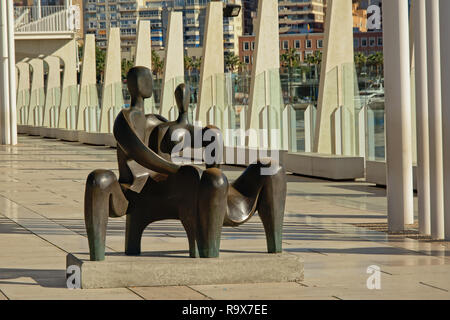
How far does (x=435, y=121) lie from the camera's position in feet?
35.3

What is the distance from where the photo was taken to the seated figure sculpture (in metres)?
7.99

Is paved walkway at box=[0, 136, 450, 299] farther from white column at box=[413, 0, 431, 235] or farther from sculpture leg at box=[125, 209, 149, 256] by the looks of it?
sculpture leg at box=[125, 209, 149, 256]

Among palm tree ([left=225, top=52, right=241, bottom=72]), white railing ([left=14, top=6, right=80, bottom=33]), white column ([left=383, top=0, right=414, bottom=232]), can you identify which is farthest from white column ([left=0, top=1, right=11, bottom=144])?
palm tree ([left=225, top=52, right=241, bottom=72])

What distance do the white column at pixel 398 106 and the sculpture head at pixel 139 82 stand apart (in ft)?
12.9

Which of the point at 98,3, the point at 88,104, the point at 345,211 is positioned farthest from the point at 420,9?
the point at 98,3

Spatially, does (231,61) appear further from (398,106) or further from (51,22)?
(398,106)

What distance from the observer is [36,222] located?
41.5 feet

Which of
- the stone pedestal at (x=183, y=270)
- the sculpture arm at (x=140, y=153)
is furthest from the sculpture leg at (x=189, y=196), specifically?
the stone pedestal at (x=183, y=270)

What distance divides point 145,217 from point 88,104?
3113cm

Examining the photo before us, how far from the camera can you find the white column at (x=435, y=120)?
10648mm

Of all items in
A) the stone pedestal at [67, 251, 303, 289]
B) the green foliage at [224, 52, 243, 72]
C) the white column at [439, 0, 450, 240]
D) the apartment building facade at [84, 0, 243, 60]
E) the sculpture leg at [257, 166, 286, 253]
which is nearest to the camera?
the stone pedestal at [67, 251, 303, 289]

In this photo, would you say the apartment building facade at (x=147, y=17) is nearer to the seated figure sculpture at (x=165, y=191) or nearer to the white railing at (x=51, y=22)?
the white railing at (x=51, y=22)

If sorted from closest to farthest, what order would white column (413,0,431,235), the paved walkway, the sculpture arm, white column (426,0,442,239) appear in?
the paved walkway, the sculpture arm, white column (426,0,442,239), white column (413,0,431,235)

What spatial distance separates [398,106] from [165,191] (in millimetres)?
4201
